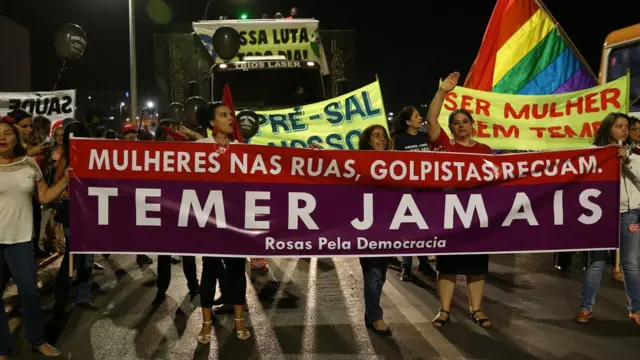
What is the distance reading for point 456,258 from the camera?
16.2 feet

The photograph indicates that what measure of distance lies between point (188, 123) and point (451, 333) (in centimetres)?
495

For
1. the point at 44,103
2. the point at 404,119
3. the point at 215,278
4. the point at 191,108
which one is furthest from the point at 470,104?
the point at 44,103

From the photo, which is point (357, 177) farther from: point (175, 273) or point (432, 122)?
point (175, 273)

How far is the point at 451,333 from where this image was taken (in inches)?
192

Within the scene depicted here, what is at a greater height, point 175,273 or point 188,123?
point 188,123

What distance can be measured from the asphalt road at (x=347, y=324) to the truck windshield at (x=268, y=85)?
3.83 metres

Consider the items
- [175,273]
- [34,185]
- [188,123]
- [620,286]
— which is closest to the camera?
[34,185]

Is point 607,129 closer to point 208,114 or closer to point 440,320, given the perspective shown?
point 440,320

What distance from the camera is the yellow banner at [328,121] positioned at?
750 cm

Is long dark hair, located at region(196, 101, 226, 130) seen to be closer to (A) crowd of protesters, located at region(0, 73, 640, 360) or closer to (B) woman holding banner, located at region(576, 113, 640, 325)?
(A) crowd of protesters, located at region(0, 73, 640, 360)

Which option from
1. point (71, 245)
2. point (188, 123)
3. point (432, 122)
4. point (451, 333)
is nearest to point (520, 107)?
point (432, 122)

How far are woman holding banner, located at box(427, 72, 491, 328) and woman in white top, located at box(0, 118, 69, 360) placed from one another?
3.03m

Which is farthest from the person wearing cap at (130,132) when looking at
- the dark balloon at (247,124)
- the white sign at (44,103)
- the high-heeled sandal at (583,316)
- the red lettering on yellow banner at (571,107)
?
the high-heeled sandal at (583,316)

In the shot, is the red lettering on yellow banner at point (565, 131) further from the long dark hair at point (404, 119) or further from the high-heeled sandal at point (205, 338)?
the high-heeled sandal at point (205, 338)
